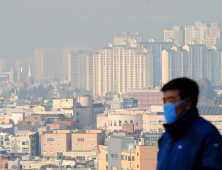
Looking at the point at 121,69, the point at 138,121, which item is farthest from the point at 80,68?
the point at 138,121

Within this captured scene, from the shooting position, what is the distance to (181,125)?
123cm

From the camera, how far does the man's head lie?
1249 millimetres

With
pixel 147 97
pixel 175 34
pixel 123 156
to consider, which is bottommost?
pixel 123 156

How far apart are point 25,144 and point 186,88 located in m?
20.6

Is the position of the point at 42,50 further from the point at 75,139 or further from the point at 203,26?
the point at 75,139

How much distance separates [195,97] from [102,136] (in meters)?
19.8

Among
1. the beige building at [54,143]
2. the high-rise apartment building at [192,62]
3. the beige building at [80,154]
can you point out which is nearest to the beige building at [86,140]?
the beige building at [54,143]

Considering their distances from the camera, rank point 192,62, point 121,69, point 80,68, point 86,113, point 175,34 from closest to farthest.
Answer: point 86,113, point 192,62, point 121,69, point 80,68, point 175,34

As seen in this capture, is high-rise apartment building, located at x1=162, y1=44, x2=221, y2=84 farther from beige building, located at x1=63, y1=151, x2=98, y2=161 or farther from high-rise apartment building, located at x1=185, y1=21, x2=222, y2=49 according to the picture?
beige building, located at x1=63, y1=151, x2=98, y2=161

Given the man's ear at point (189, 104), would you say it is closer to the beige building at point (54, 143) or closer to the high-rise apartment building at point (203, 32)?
the beige building at point (54, 143)

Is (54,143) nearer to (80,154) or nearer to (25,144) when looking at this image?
(25,144)

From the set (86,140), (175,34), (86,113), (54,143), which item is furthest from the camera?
(175,34)

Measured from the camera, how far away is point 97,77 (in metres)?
67.2

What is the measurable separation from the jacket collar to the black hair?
0.08 feet
